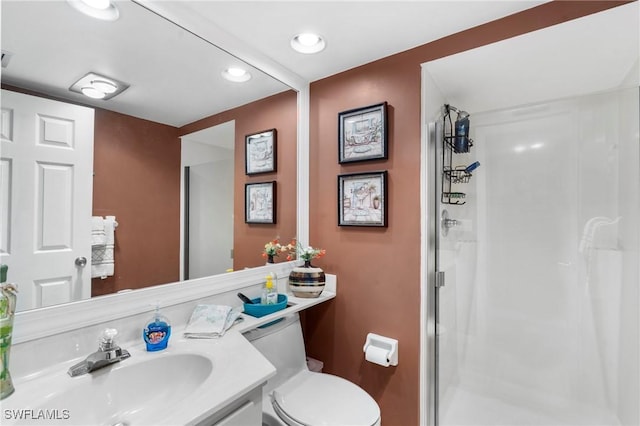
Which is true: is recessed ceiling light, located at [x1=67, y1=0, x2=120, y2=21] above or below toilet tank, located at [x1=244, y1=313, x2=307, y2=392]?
above

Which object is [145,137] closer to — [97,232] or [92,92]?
[92,92]

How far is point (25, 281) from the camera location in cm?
97

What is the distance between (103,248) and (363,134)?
1.39 meters

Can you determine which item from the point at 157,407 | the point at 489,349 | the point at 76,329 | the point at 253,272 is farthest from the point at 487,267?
the point at 76,329

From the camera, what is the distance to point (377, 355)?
1608 millimetres

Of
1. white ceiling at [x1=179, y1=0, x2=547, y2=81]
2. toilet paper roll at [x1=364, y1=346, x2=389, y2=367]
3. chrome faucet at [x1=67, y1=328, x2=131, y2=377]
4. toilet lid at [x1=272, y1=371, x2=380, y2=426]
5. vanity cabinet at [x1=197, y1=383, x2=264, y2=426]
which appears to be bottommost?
toilet lid at [x1=272, y1=371, x2=380, y2=426]

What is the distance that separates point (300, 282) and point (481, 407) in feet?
5.15

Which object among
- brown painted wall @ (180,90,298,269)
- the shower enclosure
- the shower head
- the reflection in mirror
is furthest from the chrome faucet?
the shower head

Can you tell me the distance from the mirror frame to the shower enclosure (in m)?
0.84

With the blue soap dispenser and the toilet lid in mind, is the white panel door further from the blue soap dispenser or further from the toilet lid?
the toilet lid

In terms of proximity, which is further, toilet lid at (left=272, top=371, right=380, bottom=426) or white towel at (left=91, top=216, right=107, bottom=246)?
toilet lid at (left=272, top=371, right=380, bottom=426)

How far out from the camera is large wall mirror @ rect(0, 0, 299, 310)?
3.25ft

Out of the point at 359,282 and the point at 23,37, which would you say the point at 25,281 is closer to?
the point at 23,37

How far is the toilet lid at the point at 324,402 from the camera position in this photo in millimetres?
1271
